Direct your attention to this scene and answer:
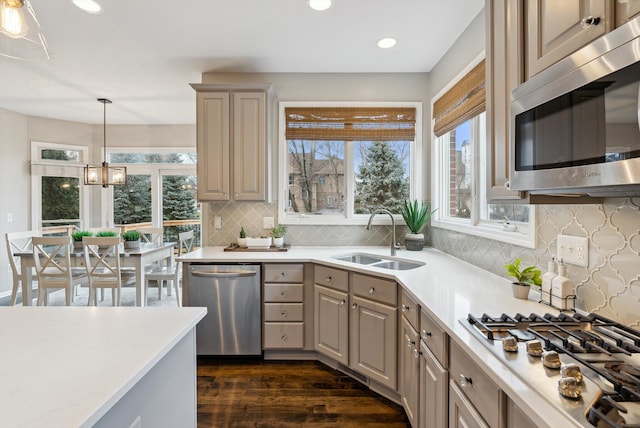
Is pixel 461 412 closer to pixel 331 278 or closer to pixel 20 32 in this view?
pixel 331 278

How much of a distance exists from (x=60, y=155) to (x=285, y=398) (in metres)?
5.52

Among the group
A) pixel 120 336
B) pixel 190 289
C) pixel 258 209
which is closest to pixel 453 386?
pixel 120 336

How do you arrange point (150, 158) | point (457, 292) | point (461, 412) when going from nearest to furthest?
point (461, 412), point (457, 292), point (150, 158)

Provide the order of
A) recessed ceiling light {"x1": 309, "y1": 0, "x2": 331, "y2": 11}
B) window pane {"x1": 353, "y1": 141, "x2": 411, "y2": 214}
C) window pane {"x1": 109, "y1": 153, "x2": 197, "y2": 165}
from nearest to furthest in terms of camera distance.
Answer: recessed ceiling light {"x1": 309, "y1": 0, "x2": 331, "y2": 11} → window pane {"x1": 353, "y1": 141, "x2": 411, "y2": 214} → window pane {"x1": 109, "y1": 153, "x2": 197, "y2": 165}

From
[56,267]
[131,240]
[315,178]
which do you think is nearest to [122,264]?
[131,240]

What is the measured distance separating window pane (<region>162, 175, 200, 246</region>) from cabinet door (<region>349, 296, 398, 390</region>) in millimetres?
4248

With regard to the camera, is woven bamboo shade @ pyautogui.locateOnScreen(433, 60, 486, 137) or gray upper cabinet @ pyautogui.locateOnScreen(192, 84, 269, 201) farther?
gray upper cabinet @ pyautogui.locateOnScreen(192, 84, 269, 201)

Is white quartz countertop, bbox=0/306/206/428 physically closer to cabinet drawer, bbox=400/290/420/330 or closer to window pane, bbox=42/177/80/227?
cabinet drawer, bbox=400/290/420/330

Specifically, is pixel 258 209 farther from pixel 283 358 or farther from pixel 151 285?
pixel 151 285

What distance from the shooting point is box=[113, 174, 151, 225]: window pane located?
576 cm

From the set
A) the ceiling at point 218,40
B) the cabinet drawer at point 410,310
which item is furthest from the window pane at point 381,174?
the cabinet drawer at point 410,310

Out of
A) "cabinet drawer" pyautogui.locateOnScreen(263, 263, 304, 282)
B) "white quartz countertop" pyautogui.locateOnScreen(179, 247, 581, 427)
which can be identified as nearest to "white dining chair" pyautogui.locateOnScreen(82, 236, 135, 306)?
"white quartz countertop" pyautogui.locateOnScreen(179, 247, 581, 427)

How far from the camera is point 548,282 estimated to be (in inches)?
57.8

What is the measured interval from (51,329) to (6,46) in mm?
1208
